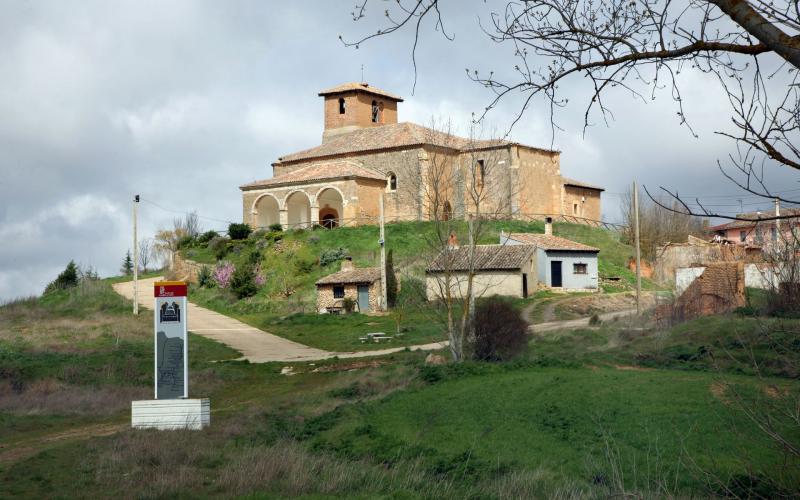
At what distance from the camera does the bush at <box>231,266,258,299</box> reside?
4988cm

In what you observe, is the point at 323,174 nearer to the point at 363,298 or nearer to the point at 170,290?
the point at 363,298

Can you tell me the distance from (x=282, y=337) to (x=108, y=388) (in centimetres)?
1508

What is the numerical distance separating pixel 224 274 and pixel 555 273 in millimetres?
18173

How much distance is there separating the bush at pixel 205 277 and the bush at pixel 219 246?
2208 mm

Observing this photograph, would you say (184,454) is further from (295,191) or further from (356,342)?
(295,191)

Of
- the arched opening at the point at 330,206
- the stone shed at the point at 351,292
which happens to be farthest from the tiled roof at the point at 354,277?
the arched opening at the point at 330,206

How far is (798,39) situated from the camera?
4.93 metres

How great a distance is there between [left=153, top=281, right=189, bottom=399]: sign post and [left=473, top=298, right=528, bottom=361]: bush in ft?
31.5

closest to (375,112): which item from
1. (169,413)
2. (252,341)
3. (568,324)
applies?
(252,341)

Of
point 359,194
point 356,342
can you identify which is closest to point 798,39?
point 356,342

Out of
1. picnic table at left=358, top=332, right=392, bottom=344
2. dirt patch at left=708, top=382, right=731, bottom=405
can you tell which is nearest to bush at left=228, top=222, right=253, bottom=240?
picnic table at left=358, top=332, right=392, bottom=344

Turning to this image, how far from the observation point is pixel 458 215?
5988cm

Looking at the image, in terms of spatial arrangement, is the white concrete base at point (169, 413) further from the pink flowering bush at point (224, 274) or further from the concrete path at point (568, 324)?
the pink flowering bush at point (224, 274)

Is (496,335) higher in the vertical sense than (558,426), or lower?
higher
